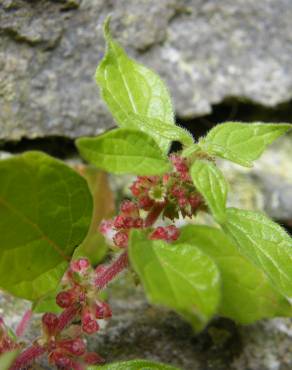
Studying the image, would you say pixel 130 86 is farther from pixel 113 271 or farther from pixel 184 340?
pixel 184 340

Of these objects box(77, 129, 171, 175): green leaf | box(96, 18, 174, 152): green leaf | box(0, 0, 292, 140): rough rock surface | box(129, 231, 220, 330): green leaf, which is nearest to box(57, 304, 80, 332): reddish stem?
box(129, 231, 220, 330): green leaf

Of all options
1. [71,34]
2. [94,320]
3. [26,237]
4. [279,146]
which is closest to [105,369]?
[94,320]

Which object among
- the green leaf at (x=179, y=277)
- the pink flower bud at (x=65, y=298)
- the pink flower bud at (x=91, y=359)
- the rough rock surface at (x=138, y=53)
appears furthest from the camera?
the rough rock surface at (x=138, y=53)

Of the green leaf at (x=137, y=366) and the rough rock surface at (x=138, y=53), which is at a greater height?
the rough rock surface at (x=138, y=53)

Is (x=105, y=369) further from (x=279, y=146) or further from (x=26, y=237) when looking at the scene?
(x=279, y=146)

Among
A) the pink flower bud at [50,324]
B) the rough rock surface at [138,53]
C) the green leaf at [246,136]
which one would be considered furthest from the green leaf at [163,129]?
the rough rock surface at [138,53]

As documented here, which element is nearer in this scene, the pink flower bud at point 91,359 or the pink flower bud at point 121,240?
the pink flower bud at point 121,240

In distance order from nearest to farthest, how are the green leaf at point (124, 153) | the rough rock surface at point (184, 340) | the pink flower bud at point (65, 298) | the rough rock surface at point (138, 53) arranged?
1. the green leaf at point (124, 153)
2. the pink flower bud at point (65, 298)
3. the rough rock surface at point (184, 340)
4. the rough rock surface at point (138, 53)

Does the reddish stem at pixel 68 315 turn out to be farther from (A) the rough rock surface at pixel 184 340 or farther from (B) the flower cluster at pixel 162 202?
(A) the rough rock surface at pixel 184 340
